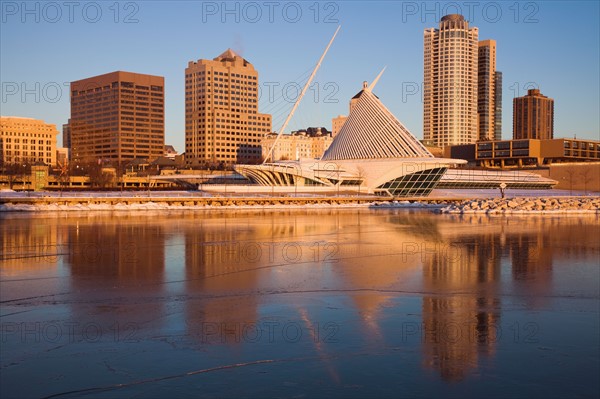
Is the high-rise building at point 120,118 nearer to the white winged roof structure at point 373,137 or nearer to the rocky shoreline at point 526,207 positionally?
the white winged roof structure at point 373,137

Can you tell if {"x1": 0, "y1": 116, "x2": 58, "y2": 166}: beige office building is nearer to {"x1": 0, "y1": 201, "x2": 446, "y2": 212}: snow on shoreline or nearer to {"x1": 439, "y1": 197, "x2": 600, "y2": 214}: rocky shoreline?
{"x1": 0, "y1": 201, "x2": 446, "y2": 212}: snow on shoreline

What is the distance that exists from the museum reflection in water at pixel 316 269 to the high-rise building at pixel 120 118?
16331 cm

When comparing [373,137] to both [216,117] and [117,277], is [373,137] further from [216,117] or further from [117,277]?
[216,117]

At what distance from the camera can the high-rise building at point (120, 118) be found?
18375cm

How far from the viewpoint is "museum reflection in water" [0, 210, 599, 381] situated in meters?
9.85

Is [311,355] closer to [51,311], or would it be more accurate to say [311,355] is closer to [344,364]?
[344,364]

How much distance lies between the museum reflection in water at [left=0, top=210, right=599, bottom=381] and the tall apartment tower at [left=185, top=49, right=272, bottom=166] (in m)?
165

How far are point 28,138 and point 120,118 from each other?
971 inches

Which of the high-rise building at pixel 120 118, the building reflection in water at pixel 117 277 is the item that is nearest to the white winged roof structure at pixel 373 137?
the building reflection in water at pixel 117 277

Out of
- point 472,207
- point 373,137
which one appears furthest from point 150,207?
point 373,137

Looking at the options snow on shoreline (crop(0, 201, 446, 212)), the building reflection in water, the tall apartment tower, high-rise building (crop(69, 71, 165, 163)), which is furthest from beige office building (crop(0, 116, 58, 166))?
the building reflection in water

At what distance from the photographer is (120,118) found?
183125 millimetres

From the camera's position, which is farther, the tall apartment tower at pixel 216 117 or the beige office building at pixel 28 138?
the tall apartment tower at pixel 216 117

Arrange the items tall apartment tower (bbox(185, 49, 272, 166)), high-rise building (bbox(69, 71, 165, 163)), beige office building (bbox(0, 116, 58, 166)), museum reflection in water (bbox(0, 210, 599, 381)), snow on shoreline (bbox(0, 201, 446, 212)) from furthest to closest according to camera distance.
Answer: tall apartment tower (bbox(185, 49, 272, 166)) < high-rise building (bbox(69, 71, 165, 163)) < beige office building (bbox(0, 116, 58, 166)) < snow on shoreline (bbox(0, 201, 446, 212)) < museum reflection in water (bbox(0, 210, 599, 381))
